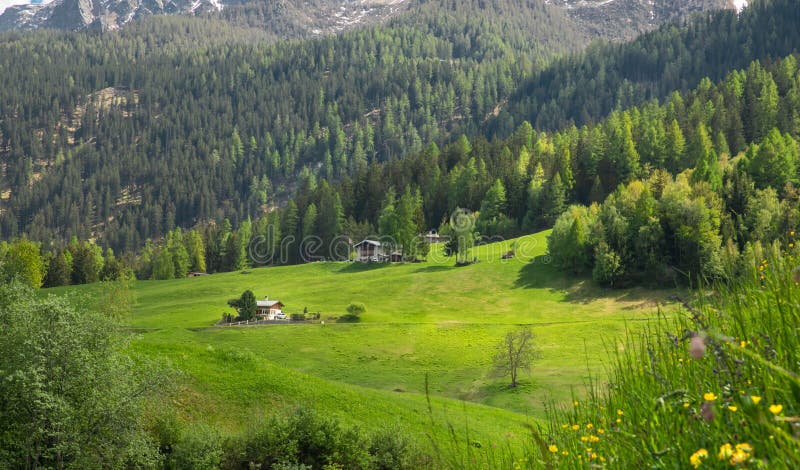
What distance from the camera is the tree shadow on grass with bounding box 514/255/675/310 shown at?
87.0m

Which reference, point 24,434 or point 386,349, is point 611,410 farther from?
point 386,349

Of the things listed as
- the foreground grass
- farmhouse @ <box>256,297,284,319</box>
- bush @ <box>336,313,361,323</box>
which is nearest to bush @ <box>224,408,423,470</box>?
the foreground grass

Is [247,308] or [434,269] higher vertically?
[247,308]

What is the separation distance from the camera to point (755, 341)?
6277 mm

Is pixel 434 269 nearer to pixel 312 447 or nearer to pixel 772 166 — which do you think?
pixel 772 166

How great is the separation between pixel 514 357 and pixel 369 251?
85175mm

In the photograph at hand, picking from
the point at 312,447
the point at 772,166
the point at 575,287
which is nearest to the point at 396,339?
the point at 575,287

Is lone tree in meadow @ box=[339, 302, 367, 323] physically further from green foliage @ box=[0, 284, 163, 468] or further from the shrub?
green foliage @ box=[0, 284, 163, 468]

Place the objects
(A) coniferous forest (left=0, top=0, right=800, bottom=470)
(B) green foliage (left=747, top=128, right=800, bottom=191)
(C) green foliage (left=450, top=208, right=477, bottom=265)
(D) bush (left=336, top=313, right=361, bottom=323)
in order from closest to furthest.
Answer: (A) coniferous forest (left=0, top=0, right=800, bottom=470) → (D) bush (left=336, top=313, right=361, bottom=323) → (B) green foliage (left=747, top=128, right=800, bottom=191) → (C) green foliage (left=450, top=208, right=477, bottom=265)

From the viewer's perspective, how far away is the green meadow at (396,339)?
38469 millimetres

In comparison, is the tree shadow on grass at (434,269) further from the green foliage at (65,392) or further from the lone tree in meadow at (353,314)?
the green foliage at (65,392)

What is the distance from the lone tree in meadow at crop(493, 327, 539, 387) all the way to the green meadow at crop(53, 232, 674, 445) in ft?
4.09

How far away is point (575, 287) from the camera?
9556 cm

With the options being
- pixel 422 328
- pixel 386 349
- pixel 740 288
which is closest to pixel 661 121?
pixel 422 328
